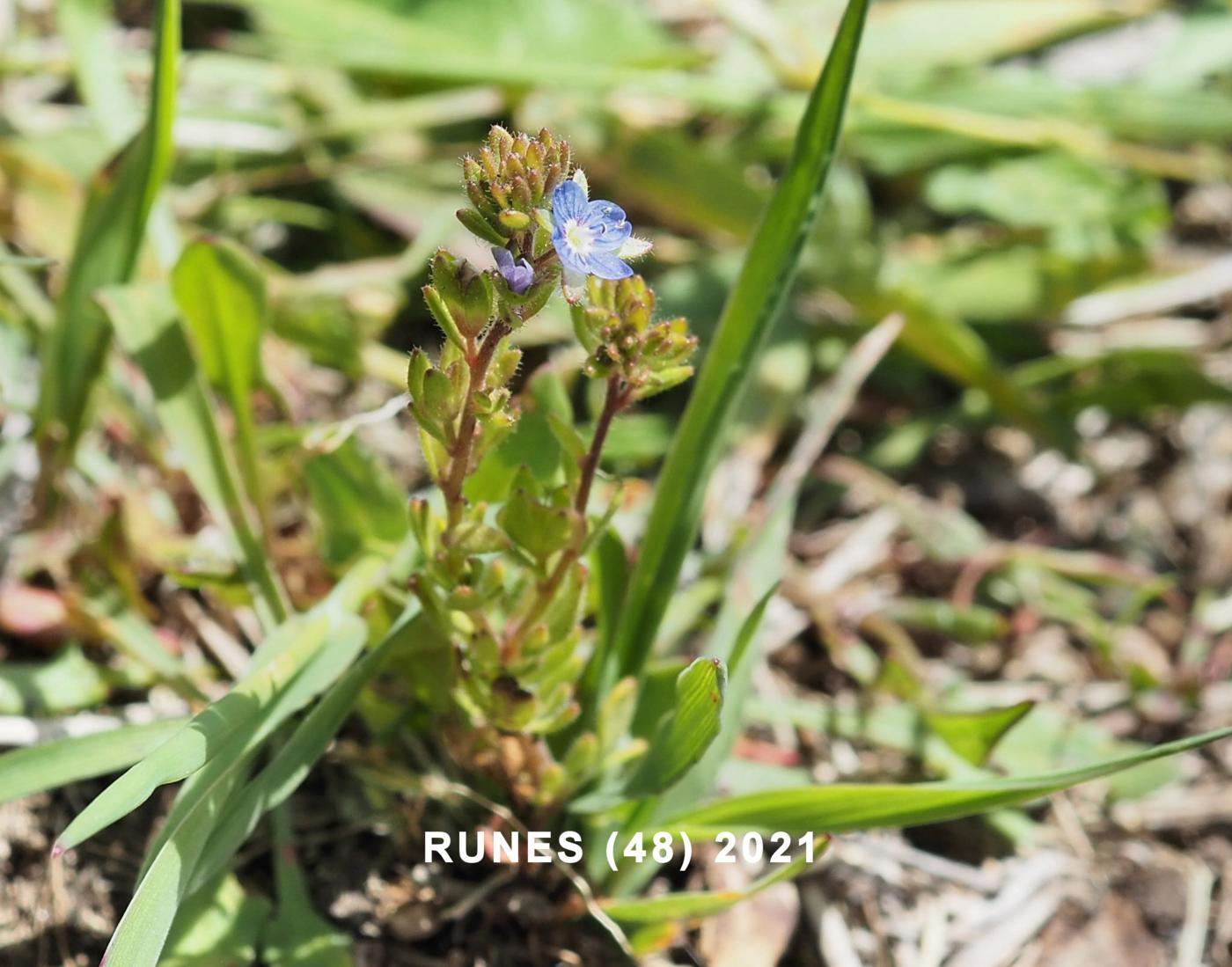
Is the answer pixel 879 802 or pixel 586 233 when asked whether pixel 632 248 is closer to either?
pixel 586 233

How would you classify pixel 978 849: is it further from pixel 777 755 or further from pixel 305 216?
pixel 305 216

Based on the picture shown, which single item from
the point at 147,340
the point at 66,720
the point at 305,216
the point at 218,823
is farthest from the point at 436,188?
the point at 218,823

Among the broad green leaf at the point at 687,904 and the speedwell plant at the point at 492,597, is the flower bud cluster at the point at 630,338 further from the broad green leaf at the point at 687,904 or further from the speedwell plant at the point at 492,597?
the broad green leaf at the point at 687,904

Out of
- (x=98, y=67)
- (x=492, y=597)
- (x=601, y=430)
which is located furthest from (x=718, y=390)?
(x=98, y=67)

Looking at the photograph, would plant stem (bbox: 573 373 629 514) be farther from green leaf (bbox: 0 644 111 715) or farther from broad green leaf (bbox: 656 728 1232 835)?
green leaf (bbox: 0 644 111 715)

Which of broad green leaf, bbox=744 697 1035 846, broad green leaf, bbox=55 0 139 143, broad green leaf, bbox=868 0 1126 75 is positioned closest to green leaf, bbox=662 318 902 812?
broad green leaf, bbox=744 697 1035 846
